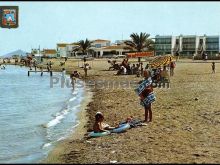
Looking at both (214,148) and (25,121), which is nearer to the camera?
(214,148)

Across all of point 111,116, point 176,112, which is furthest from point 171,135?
point 111,116

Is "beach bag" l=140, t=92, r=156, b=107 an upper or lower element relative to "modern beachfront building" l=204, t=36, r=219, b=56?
lower

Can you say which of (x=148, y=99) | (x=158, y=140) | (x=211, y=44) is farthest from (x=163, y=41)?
(x=158, y=140)

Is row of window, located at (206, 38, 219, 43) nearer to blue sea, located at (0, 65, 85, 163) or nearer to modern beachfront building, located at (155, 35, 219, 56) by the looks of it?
modern beachfront building, located at (155, 35, 219, 56)

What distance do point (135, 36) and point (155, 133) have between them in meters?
55.8

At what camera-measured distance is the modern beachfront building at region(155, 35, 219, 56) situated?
375ft

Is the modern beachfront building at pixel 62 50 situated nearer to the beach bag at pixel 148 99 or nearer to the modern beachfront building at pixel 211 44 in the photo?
the modern beachfront building at pixel 211 44

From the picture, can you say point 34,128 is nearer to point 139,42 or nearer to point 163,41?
point 139,42

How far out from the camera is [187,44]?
385 ft

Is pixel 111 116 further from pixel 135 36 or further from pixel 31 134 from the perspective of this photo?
pixel 135 36

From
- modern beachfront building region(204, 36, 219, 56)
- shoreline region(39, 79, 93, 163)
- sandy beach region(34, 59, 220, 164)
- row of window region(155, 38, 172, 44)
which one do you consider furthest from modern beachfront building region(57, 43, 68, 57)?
sandy beach region(34, 59, 220, 164)

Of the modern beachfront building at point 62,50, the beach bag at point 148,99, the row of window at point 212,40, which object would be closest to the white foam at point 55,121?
the beach bag at point 148,99

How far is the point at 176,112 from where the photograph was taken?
15062 millimetres

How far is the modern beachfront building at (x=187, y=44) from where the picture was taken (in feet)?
375
